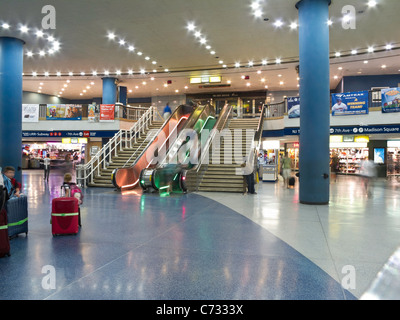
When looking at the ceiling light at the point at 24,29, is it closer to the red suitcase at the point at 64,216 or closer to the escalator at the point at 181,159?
the escalator at the point at 181,159

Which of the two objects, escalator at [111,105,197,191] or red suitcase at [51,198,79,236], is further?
escalator at [111,105,197,191]

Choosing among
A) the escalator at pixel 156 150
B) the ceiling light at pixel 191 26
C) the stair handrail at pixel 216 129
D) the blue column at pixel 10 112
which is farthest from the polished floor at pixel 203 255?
the ceiling light at pixel 191 26

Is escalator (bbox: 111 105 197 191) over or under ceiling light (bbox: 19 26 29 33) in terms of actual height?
under

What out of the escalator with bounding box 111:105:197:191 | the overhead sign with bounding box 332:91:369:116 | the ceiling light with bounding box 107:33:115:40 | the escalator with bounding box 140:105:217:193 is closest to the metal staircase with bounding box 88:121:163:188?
the escalator with bounding box 111:105:197:191

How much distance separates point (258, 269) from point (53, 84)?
25078mm

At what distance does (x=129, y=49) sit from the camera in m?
16.0

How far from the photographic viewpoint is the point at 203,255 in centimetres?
457

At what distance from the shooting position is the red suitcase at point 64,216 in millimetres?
5625

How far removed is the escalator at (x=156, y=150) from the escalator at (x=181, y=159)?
18.9 inches

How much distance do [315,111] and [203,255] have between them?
262 inches

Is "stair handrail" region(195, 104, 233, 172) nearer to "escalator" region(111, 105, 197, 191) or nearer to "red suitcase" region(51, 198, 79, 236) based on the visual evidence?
"escalator" region(111, 105, 197, 191)

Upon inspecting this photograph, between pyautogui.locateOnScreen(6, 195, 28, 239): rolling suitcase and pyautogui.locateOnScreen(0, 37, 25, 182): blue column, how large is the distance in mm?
8189

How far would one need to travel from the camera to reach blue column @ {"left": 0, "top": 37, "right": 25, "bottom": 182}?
1251 cm
